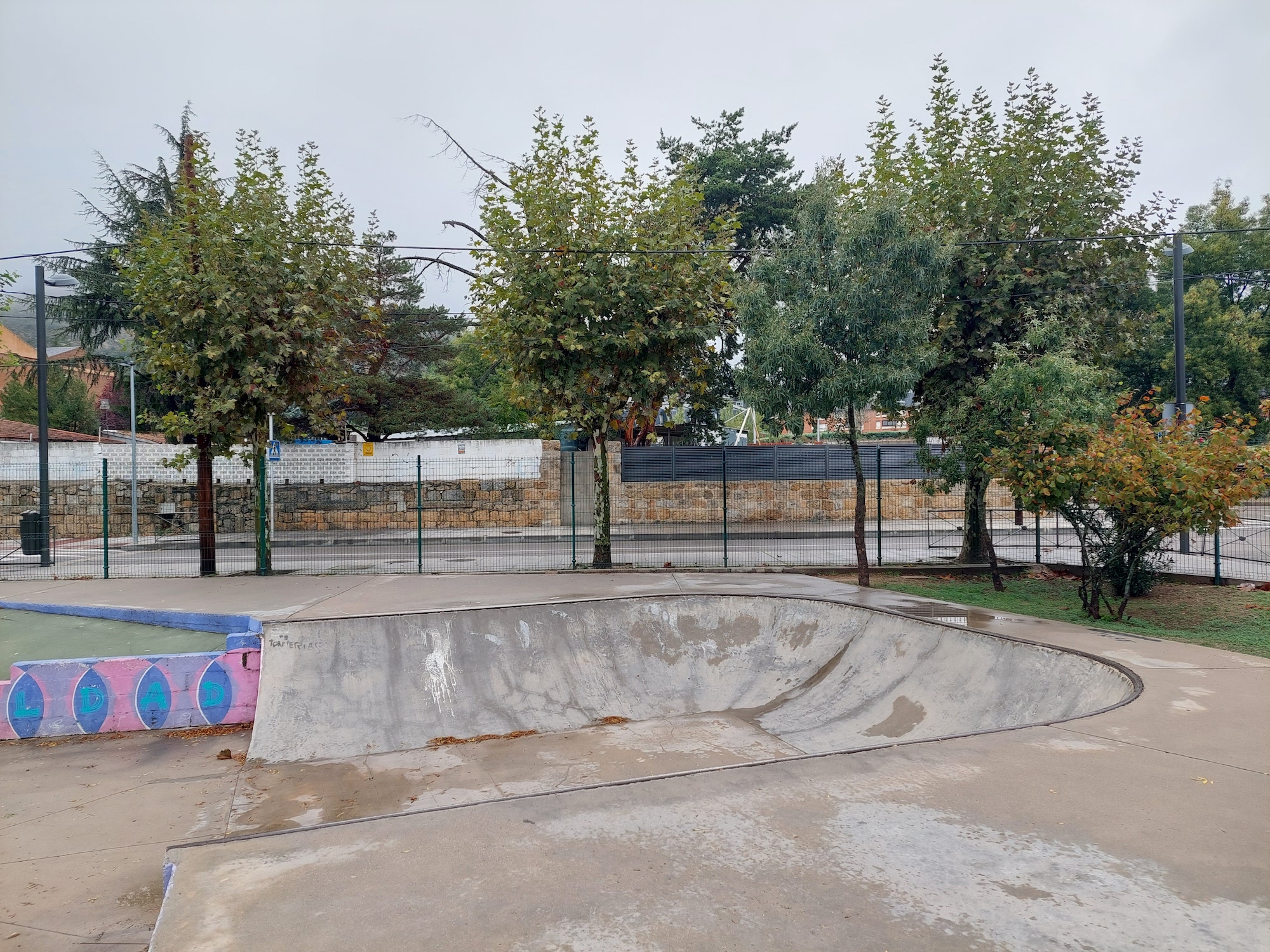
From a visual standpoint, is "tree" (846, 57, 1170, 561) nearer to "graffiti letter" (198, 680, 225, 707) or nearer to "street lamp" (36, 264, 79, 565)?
"graffiti letter" (198, 680, 225, 707)

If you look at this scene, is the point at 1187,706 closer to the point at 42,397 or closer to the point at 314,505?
the point at 42,397

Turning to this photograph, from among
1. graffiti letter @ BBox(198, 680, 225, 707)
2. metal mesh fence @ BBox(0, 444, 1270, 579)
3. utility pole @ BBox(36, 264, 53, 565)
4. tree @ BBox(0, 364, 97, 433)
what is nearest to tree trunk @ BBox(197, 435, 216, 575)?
metal mesh fence @ BBox(0, 444, 1270, 579)

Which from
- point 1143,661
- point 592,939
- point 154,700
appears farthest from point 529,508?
point 592,939

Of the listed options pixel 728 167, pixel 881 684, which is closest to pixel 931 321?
pixel 881 684

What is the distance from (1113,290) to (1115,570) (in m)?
5.09

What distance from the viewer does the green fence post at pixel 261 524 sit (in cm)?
1395

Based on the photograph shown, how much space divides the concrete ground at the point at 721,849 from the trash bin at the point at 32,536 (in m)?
11.2

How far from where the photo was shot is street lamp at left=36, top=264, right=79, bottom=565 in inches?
629

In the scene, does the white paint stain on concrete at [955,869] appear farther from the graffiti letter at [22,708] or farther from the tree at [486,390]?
the tree at [486,390]

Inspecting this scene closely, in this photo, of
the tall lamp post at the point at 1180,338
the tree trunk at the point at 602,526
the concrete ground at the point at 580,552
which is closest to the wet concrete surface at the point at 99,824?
the concrete ground at the point at 580,552

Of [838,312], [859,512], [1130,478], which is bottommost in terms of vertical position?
[859,512]

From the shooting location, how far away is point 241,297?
1285 centimetres

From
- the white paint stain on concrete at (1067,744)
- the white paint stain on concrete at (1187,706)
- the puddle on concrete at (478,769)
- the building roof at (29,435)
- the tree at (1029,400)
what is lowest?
the puddle on concrete at (478,769)

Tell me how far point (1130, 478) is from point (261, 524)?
13835 mm
